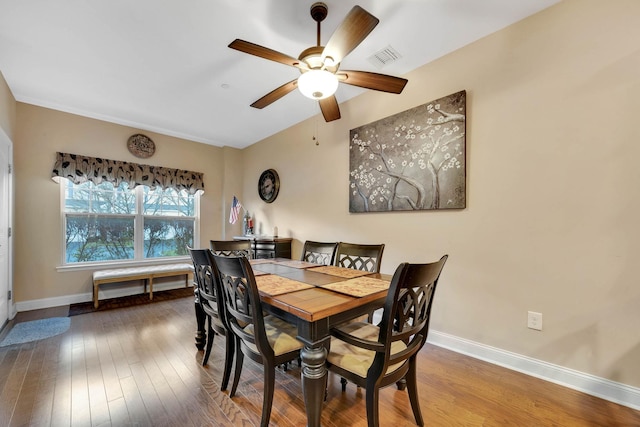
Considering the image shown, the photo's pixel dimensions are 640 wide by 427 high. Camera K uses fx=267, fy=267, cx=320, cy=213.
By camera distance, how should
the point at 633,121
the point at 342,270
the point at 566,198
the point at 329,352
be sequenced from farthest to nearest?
the point at 342,270, the point at 566,198, the point at 633,121, the point at 329,352

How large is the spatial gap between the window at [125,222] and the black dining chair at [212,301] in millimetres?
3019

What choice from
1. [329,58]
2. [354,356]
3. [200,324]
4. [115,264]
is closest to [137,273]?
[115,264]

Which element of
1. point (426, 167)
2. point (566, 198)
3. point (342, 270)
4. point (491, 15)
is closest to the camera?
point (566, 198)

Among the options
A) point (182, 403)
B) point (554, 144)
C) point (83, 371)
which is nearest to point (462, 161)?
point (554, 144)

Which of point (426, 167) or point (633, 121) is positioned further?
point (426, 167)

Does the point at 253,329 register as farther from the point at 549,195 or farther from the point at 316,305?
the point at 549,195

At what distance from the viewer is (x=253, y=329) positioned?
151 centimetres

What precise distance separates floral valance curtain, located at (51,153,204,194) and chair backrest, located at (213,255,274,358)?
3.47m

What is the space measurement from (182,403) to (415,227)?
7.74 ft

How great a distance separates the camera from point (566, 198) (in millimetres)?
1907

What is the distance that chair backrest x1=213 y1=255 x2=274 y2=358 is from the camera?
54.9 inches

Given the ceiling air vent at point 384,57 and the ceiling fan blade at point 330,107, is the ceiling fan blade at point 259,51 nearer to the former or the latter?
the ceiling fan blade at point 330,107

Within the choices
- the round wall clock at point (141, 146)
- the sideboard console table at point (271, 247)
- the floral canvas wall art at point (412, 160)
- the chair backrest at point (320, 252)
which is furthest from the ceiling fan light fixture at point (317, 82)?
the round wall clock at point (141, 146)

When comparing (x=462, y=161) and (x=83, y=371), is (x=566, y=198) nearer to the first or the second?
(x=462, y=161)
